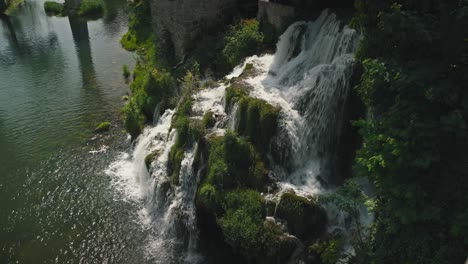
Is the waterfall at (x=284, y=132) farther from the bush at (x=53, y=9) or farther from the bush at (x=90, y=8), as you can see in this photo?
the bush at (x=53, y=9)

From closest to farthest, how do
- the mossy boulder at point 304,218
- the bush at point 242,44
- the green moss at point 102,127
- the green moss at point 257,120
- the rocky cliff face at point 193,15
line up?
the mossy boulder at point 304,218, the green moss at point 257,120, the bush at point 242,44, the green moss at point 102,127, the rocky cliff face at point 193,15

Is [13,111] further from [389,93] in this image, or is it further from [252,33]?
[389,93]

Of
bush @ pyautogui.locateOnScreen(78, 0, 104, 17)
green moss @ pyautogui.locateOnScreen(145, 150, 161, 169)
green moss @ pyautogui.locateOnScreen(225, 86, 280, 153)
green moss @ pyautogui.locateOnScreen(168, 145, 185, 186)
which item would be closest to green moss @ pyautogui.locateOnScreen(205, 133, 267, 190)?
green moss @ pyautogui.locateOnScreen(225, 86, 280, 153)

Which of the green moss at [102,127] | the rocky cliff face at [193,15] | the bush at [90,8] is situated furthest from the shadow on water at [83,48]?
the rocky cliff face at [193,15]

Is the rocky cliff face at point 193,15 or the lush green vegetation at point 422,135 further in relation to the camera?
the rocky cliff face at point 193,15

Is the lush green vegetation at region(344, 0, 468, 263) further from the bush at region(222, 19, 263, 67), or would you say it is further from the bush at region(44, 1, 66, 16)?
the bush at region(44, 1, 66, 16)

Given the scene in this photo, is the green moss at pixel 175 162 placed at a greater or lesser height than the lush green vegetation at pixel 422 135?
lesser

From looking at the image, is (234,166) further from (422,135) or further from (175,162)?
(422,135)
